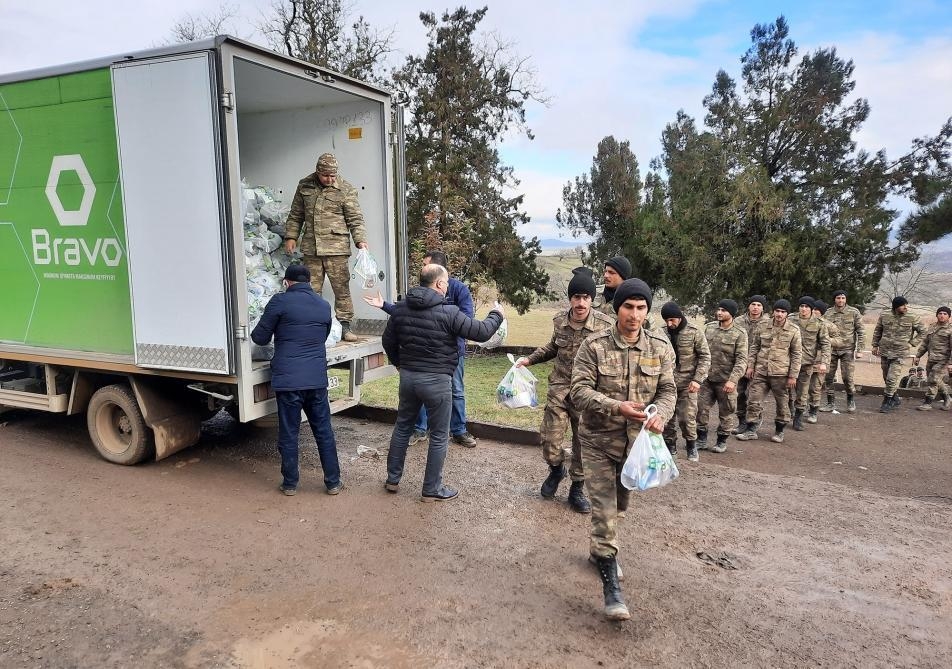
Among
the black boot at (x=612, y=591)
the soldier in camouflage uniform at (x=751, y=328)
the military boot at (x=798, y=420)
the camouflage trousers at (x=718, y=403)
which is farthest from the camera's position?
the military boot at (x=798, y=420)

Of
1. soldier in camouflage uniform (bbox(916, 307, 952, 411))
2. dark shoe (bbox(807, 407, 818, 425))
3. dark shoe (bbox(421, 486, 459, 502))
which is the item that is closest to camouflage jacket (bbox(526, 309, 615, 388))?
dark shoe (bbox(421, 486, 459, 502))

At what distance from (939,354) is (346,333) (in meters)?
9.11

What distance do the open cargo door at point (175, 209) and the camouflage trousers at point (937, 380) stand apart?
10184mm

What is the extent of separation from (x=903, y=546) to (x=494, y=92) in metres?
12.2

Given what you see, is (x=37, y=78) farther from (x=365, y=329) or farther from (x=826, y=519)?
(x=826, y=519)

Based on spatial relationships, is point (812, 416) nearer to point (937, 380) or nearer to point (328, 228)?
point (937, 380)

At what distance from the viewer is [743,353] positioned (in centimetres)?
678

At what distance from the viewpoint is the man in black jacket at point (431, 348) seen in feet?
15.2

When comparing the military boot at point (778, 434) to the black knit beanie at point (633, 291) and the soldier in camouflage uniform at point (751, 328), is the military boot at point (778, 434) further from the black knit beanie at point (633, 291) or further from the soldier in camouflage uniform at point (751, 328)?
the black knit beanie at point (633, 291)

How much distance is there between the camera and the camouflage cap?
570cm

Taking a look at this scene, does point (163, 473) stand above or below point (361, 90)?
below

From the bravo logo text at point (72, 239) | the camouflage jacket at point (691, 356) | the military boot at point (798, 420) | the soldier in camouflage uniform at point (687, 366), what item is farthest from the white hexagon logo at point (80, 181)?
the military boot at point (798, 420)

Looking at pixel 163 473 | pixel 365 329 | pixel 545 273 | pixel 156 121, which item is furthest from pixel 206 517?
pixel 545 273

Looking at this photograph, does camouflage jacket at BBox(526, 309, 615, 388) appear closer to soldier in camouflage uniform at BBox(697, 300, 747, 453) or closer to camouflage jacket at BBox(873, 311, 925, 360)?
soldier in camouflage uniform at BBox(697, 300, 747, 453)
